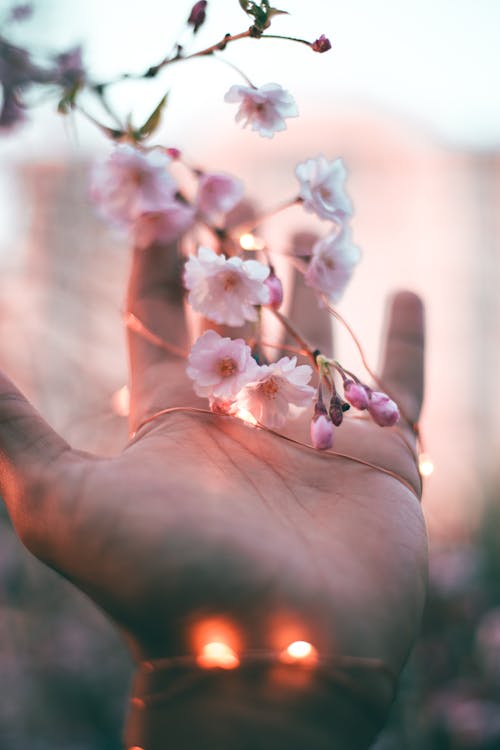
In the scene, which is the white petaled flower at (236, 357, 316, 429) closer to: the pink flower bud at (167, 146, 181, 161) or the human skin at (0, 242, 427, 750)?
the human skin at (0, 242, 427, 750)

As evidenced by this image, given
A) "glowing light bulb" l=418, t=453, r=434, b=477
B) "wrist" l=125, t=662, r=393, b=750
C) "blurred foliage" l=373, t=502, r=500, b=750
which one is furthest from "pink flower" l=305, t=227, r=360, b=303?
"blurred foliage" l=373, t=502, r=500, b=750

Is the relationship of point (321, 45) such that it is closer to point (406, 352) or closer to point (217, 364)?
point (217, 364)

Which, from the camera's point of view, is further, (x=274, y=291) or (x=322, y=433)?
(x=274, y=291)

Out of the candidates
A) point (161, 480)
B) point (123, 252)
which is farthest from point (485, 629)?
point (161, 480)

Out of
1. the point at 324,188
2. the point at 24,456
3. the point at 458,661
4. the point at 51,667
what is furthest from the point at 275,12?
the point at 458,661

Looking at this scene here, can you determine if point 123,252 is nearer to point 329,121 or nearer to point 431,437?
point 431,437

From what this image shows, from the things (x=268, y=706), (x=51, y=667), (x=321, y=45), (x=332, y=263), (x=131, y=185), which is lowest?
(x=51, y=667)

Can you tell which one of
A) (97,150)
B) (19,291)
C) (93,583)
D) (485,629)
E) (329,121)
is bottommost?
(485,629)
